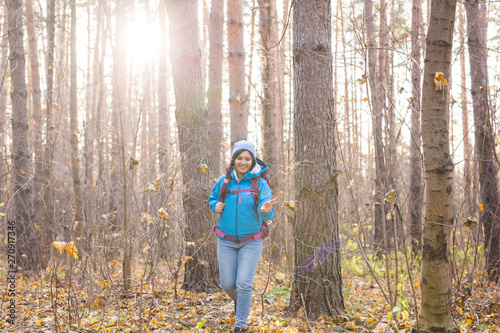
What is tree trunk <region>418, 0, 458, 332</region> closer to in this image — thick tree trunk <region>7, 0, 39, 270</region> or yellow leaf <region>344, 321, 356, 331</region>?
yellow leaf <region>344, 321, 356, 331</region>

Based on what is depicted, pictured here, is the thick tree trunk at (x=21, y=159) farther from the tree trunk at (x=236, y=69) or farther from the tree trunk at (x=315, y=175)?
the tree trunk at (x=315, y=175)

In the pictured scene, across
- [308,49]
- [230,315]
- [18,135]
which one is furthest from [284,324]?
[18,135]

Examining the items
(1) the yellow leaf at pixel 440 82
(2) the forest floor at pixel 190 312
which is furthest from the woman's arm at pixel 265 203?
(1) the yellow leaf at pixel 440 82

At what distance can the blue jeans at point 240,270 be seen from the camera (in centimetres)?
336

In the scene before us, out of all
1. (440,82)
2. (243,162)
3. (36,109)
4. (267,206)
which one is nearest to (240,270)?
(267,206)

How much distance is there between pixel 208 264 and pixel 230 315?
105 cm

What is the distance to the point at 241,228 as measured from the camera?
3482 mm

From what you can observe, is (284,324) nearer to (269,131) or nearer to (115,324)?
(115,324)

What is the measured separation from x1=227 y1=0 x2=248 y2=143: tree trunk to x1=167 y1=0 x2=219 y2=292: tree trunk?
1922mm

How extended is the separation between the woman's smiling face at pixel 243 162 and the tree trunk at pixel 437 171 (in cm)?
161

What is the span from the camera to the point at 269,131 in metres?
6.75

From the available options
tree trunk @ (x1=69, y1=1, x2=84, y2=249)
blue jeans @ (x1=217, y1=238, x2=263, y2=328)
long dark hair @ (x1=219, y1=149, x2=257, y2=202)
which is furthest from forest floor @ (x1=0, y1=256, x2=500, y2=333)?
tree trunk @ (x1=69, y1=1, x2=84, y2=249)

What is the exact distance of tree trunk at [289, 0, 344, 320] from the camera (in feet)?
12.3

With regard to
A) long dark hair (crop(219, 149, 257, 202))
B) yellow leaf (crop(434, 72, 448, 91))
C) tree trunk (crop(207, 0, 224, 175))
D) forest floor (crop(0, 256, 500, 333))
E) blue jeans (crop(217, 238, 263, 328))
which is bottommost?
forest floor (crop(0, 256, 500, 333))
